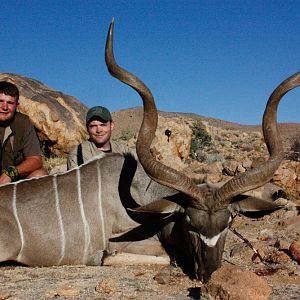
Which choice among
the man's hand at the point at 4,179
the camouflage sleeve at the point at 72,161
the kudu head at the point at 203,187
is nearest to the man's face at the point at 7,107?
the man's hand at the point at 4,179

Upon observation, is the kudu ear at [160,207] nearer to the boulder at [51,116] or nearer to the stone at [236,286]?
the stone at [236,286]

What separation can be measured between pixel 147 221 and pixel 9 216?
1194mm

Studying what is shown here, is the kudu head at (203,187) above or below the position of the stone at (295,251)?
above

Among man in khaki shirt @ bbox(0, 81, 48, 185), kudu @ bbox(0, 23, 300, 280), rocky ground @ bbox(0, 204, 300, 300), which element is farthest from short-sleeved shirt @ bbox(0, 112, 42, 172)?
rocky ground @ bbox(0, 204, 300, 300)

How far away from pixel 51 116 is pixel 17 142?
12.0 feet

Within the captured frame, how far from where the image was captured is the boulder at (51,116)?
8.63 metres

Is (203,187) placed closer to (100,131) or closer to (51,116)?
(100,131)

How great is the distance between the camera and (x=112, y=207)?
4172mm

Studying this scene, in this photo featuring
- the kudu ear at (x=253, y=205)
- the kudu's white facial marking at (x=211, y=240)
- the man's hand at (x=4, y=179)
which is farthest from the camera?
the man's hand at (x=4, y=179)

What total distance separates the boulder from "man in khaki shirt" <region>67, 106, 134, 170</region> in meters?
3.47

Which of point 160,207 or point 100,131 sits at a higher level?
point 100,131

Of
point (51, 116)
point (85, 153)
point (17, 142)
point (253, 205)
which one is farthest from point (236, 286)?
point (51, 116)

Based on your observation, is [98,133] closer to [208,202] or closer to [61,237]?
[61,237]

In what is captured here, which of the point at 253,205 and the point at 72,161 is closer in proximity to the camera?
the point at 253,205
